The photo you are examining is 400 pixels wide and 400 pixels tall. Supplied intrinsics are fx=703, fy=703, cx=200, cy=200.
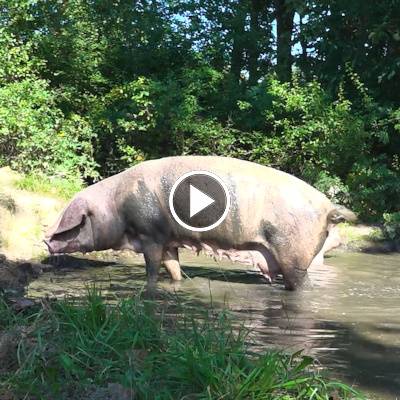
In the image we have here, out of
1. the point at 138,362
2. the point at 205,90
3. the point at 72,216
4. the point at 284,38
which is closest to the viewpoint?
the point at 138,362

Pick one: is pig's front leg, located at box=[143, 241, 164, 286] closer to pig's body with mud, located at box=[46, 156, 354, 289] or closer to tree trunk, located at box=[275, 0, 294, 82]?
pig's body with mud, located at box=[46, 156, 354, 289]

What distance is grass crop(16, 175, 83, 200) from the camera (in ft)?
38.2

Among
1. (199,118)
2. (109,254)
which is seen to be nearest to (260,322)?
(109,254)

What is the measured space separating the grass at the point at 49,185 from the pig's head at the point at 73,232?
11.5 ft

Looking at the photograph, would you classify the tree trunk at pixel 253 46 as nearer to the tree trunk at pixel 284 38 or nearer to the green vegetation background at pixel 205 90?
the green vegetation background at pixel 205 90

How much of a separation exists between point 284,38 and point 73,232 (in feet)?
36.5

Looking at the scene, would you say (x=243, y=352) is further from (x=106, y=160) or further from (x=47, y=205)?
(x=106, y=160)

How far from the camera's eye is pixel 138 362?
3.65 meters

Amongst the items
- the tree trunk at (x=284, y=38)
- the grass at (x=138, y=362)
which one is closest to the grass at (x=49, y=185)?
the tree trunk at (x=284, y=38)

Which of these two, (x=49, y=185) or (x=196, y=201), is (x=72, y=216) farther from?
(x=49, y=185)

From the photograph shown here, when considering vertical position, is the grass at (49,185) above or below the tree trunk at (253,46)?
below

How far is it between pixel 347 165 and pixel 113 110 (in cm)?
544

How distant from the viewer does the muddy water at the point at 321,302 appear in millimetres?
4809

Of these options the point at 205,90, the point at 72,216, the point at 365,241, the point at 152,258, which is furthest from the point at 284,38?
the point at 152,258
